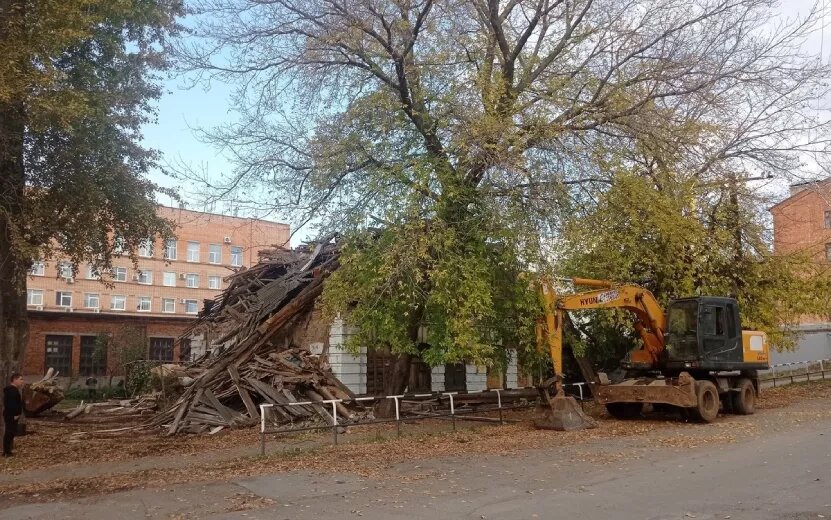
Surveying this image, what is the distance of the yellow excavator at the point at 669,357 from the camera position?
15.5m

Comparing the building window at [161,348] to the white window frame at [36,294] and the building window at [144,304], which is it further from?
the building window at [144,304]

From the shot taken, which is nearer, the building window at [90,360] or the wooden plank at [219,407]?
the wooden plank at [219,407]

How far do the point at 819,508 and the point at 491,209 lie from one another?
8.81 metres

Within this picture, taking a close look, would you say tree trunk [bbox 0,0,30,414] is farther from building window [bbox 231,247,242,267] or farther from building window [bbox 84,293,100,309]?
building window [bbox 84,293,100,309]

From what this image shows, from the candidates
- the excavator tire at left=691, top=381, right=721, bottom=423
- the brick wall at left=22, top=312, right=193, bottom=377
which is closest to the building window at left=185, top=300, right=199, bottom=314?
the brick wall at left=22, top=312, right=193, bottom=377

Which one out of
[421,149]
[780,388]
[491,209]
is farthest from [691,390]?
[780,388]

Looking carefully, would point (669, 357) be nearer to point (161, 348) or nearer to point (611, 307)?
point (611, 307)

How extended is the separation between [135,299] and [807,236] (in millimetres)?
49955

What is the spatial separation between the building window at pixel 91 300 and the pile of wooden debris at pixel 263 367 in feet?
114

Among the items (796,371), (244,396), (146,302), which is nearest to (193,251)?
(146,302)

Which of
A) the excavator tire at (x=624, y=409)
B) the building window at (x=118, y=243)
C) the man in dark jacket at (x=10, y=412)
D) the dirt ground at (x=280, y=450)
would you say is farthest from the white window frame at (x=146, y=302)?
the excavator tire at (x=624, y=409)

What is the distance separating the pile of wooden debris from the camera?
17.9 m

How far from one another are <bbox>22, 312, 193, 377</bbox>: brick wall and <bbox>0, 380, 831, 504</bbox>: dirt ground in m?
20.9

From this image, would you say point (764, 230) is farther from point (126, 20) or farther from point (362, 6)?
point (126, 20)
